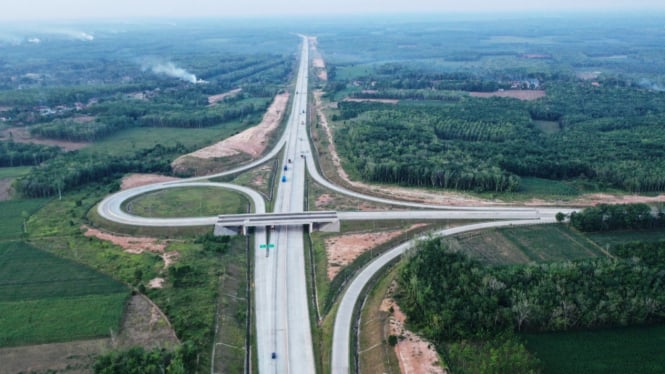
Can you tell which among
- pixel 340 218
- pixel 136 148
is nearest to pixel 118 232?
pixel 340 218

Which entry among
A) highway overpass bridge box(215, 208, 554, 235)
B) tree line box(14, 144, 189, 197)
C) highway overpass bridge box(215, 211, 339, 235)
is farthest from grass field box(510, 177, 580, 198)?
tree line box(14, 144, 189, 197)

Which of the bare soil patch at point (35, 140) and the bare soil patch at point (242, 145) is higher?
the bare soil patch at point (242, 145)

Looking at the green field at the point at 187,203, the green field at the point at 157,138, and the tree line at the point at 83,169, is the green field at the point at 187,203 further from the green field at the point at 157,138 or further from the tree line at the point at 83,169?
the green field at the point at 157,138

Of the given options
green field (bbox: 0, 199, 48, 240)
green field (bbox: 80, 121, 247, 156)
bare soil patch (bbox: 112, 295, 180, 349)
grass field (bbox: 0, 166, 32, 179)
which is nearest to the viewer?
Result: bare soil patch (bbox: 112, 295, 180, 349)

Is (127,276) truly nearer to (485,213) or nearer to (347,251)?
(347,251)

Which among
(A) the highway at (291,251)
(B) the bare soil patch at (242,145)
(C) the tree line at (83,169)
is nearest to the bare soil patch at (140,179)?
(C) the tree line at (83,169)

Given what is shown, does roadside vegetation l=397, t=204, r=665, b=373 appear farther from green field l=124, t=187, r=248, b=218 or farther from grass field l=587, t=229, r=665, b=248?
green field l=124, t=187, r=248, b=218
